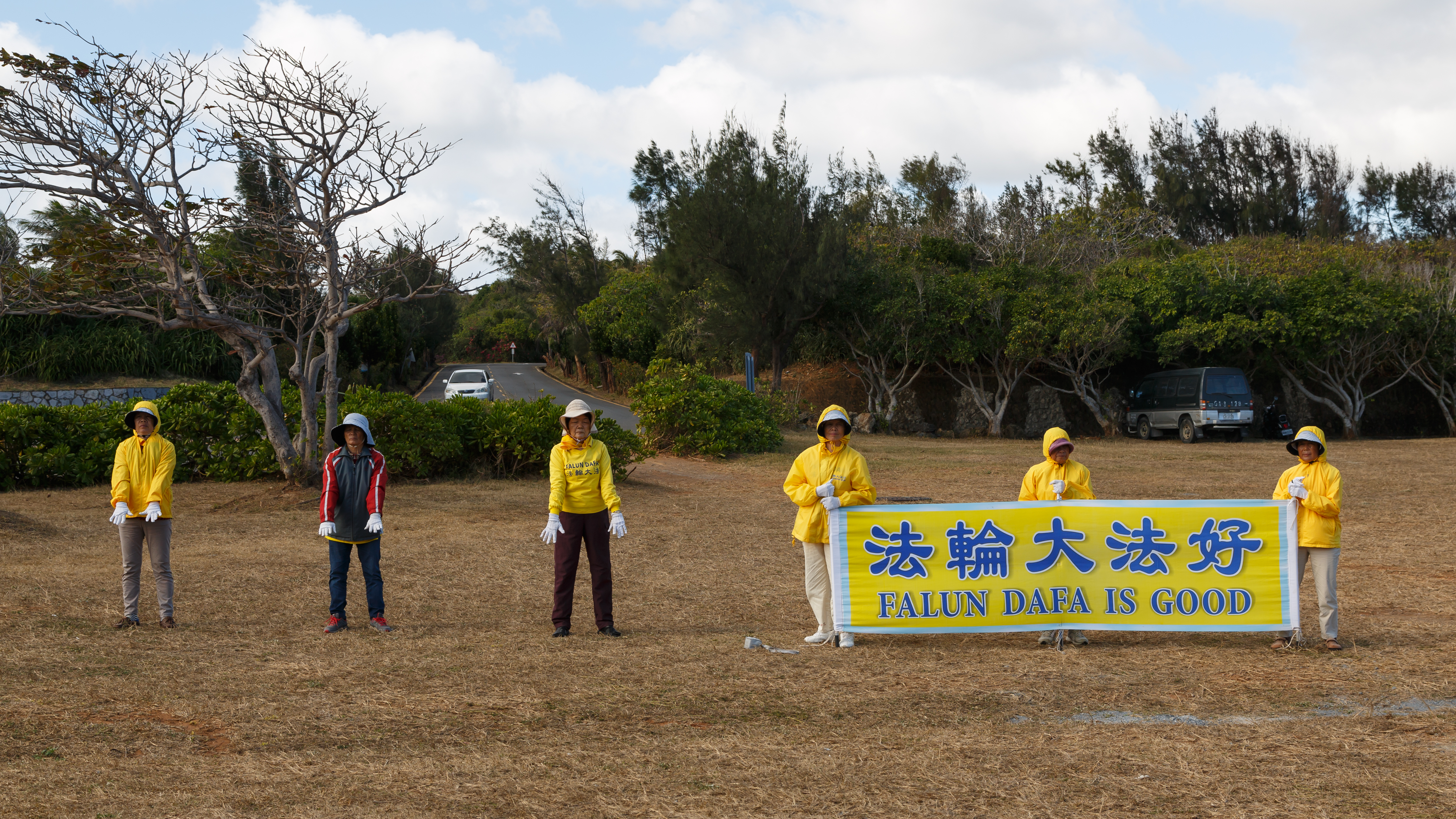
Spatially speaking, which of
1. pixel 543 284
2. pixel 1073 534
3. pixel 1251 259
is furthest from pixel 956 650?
pixel 543 284

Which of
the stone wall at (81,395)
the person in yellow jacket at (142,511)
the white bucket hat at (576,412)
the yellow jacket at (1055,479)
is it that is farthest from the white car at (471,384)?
the yellow jacket at (1055,479)

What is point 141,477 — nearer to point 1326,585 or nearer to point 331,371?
point 331,371

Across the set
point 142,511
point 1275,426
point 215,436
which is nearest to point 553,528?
point 142,511

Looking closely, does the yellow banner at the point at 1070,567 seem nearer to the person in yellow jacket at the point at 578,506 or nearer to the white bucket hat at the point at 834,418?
the white bucket hat at the point at 834,418

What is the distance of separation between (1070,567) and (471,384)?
2623cm

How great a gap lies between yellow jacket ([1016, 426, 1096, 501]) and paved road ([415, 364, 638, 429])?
20.0 meters

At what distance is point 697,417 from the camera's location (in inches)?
781

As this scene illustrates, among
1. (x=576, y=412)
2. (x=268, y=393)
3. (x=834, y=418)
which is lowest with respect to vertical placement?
(x=834, y=418)

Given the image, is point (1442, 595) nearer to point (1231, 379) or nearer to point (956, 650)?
point (956, 650)

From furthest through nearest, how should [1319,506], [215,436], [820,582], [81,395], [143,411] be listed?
1. [81,395]
2. [215,436]
3. [143,411]
4. [820,582]
5. [1319,506]

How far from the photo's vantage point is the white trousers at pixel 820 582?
22.2 ft

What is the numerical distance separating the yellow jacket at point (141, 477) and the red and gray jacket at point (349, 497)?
40.1 inches

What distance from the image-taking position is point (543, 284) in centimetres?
4753

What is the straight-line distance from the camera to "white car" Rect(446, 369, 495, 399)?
97.7 feet
